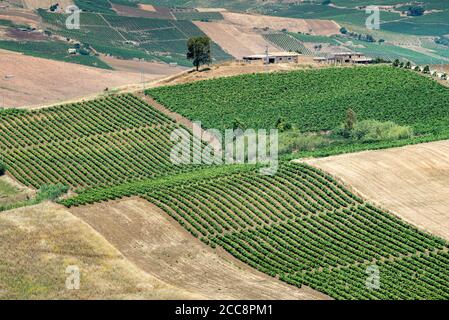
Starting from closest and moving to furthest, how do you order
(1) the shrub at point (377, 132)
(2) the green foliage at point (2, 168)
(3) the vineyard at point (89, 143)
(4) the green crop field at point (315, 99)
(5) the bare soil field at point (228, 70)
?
(3) the vineyard at point (89, 143), (2) the green foliage at point (2, 168), (1) the shrub at point (377, 132), (4) the green crop field at point (315, 99), (5) the bare soil field at point (228, 70)

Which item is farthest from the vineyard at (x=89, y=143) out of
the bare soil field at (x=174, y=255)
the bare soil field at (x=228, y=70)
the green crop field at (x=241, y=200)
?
the bare soil field at (x=174, y=255)

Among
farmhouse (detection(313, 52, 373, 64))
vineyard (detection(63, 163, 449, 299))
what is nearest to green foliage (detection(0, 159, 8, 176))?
vineyard (detection(63, 163, 449, 299))

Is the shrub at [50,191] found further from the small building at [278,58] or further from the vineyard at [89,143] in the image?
the small building at [278,58]

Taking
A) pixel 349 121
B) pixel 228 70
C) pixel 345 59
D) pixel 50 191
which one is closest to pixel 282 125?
pixel 349 121

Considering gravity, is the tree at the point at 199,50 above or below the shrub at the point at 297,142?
above

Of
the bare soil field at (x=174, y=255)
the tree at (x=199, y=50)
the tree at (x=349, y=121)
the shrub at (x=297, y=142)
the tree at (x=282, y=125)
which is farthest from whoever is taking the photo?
the tree at (x=199, y=50)
